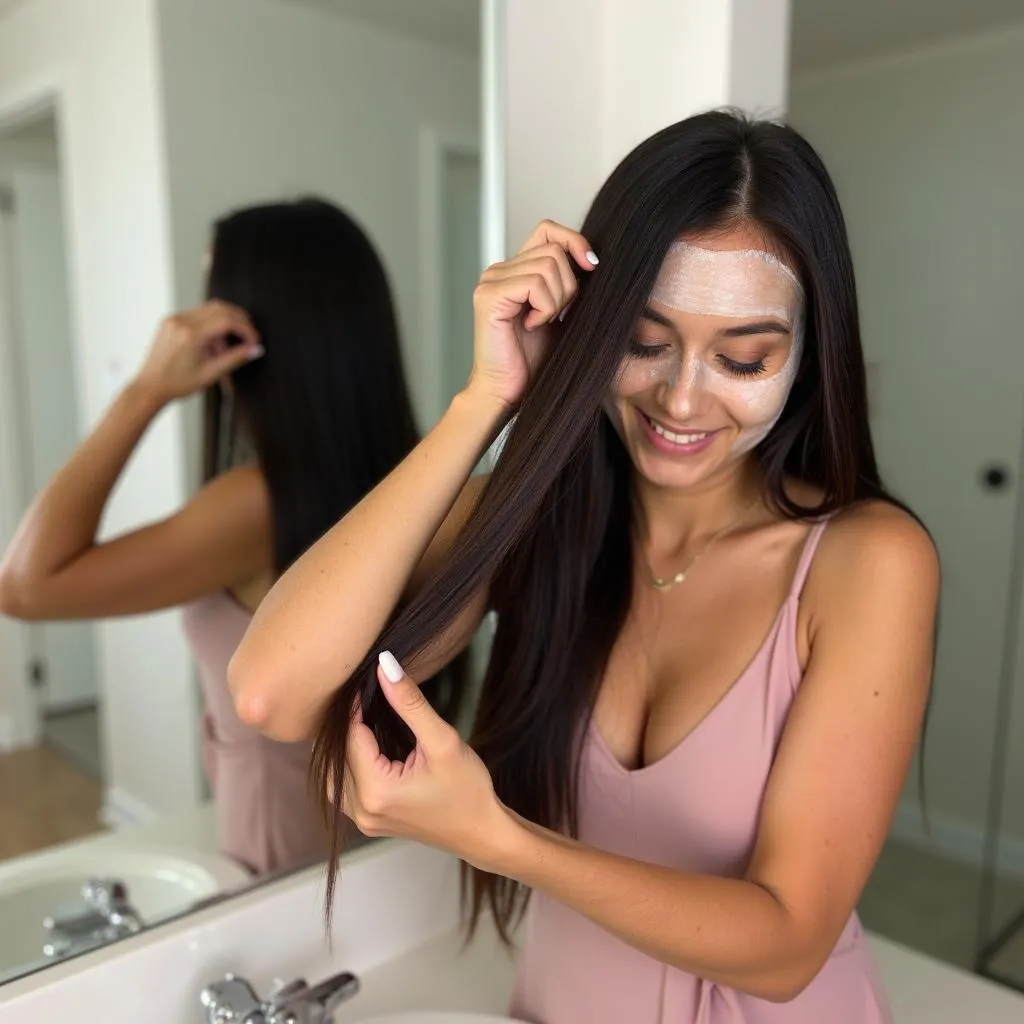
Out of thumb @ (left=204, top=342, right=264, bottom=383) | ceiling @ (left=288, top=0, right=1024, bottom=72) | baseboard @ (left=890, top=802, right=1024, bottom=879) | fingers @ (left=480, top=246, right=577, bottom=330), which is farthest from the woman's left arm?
baseboard @ (left=890, top=802, right=1024, bottom=879)

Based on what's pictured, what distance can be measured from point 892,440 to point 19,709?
2.05 metres

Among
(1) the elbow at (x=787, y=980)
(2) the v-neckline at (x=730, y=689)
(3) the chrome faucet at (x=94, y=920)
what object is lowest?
(3) the chrome faucet at (x=94, y=920)

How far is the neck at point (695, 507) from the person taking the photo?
0.93 meters

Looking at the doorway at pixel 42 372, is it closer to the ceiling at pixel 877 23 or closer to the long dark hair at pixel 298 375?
the long dark hair at pixel 298 375

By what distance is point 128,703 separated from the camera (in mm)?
1029

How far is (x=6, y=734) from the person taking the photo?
3.18 feet

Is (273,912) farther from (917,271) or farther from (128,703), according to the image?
(917,271)

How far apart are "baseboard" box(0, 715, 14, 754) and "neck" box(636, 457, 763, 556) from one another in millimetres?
662

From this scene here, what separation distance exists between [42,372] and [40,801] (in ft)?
1.42

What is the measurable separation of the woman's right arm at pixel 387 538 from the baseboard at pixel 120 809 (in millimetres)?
413

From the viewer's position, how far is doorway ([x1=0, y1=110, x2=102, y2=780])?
0.92 m

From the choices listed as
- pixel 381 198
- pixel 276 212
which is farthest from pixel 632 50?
pixel 276 212

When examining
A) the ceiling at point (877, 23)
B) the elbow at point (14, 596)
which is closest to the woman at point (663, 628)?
the elbow at point (14, 596)

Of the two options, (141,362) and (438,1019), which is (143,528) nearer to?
(141,362)
